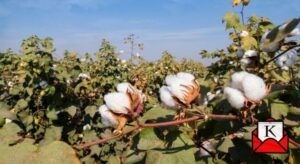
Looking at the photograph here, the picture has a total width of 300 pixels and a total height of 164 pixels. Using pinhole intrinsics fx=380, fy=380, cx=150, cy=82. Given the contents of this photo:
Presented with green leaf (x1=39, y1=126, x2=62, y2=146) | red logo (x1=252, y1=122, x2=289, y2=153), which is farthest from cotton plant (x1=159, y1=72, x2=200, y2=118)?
green leaf (x1=39, y1=126, x2=62, y2=146)

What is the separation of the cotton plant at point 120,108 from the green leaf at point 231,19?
817mm

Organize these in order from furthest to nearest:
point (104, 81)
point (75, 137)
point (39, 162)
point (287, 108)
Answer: point (104, 81) < point (75, 137) < point (287, 108) < point (39, 162)

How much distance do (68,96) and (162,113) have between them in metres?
3.15

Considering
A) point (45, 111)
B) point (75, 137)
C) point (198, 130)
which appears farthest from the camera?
point (75, 137)

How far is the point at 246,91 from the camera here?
1.02 meters

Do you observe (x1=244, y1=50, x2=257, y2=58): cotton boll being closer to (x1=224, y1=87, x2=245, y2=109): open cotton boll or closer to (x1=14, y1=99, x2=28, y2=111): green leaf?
(x1=224, y1=87, x2=245, y2=109): open cotton boll

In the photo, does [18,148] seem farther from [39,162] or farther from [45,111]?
[45,111]

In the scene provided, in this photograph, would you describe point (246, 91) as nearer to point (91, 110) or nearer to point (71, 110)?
point (71, 110)

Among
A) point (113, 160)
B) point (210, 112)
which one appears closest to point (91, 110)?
point (113, 160)

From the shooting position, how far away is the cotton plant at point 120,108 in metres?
1.02

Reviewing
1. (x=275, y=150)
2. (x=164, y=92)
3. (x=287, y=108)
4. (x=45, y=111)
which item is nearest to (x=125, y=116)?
(x=164, y=92)

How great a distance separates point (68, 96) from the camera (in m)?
4.27

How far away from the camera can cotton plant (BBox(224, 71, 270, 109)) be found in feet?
3.32

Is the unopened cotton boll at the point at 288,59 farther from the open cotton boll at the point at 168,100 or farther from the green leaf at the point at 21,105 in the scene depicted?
the green leaf at the point at 21,105
